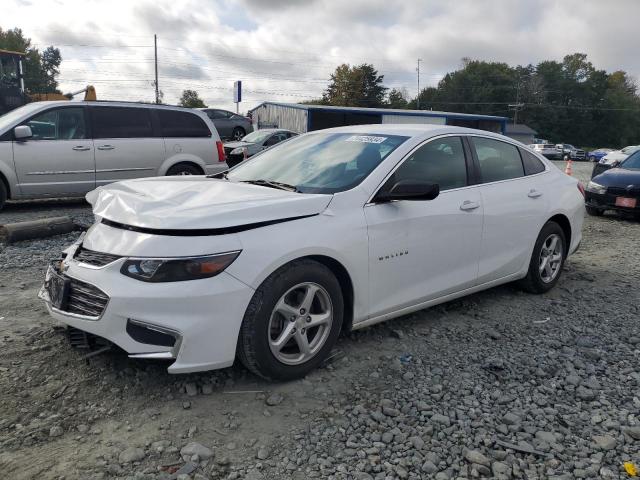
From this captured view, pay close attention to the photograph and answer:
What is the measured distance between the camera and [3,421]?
2.81m

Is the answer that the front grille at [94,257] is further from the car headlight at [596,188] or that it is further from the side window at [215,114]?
the side window at [215,114]

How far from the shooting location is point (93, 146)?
8.67m

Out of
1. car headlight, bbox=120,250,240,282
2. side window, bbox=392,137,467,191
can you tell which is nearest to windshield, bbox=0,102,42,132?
car headlight, bbox=120,250,240,282

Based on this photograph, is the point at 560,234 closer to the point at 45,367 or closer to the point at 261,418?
the point at 261,418

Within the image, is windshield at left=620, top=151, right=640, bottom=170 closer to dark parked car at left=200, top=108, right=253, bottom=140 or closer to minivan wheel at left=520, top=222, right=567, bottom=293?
minivan wheel at left=520, top=222, right=567, bottom=293

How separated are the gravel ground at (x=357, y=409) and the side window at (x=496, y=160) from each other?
1.26m

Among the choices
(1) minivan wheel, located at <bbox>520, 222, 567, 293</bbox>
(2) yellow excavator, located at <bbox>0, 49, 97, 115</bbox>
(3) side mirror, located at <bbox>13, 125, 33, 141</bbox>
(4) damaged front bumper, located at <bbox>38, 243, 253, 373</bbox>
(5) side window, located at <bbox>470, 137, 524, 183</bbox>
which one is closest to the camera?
(4) damaged front bumper, located at <bbox>38, 243, 253, 373</bbox>

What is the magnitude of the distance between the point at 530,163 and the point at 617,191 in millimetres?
5857

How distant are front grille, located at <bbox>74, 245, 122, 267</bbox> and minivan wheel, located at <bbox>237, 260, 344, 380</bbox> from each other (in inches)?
32.6

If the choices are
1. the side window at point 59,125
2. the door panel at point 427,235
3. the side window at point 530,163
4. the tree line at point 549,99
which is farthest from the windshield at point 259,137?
the tree line at point 549,99

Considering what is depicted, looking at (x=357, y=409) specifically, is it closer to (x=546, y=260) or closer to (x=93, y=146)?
(x=546, y=260)

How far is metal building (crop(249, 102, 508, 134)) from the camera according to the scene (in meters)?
37.2

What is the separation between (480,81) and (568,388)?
101 meters

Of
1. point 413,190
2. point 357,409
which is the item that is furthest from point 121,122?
point 357,409
